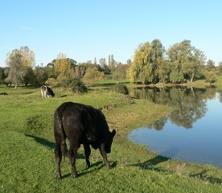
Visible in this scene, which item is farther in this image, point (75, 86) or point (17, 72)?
point (17, 72)

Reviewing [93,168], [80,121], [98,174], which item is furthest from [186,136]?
[80,121]

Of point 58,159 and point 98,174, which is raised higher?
point 58,159

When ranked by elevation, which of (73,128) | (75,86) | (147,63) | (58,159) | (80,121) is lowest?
(75,86)

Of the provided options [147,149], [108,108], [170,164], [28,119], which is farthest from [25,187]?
[108,108]

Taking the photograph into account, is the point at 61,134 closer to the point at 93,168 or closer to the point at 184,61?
the point at 93,168

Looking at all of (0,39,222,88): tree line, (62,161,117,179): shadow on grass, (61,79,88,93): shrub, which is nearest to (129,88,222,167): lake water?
(62,161,117,179): shadow on grass

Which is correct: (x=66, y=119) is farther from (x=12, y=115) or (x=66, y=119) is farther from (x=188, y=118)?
(x=188, y=118)

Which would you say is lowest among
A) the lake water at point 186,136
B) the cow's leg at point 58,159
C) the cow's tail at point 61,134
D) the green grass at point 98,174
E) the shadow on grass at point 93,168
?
the lake water at point 186,136

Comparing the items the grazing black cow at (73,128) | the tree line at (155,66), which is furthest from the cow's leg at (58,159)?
the tree line at (155,66)

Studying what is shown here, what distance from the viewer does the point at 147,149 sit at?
96.2 feet

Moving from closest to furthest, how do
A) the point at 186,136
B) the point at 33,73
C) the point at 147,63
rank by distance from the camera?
the point at 186,136 < the point at 33,73 < the point at 147,63

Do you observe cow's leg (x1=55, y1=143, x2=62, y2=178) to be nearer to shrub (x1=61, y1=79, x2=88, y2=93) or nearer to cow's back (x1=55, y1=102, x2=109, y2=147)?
cow's back (x1=55, y1=102, x2=109, y2=147)

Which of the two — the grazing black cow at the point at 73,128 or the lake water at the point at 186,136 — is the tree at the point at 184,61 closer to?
the lake water at the point at 186,136

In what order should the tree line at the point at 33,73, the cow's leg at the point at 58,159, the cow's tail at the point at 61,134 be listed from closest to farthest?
the cow's leg at the point at 58,159 → the cow's tail at the point at 61,134 → the tree line at the point at 33,73
